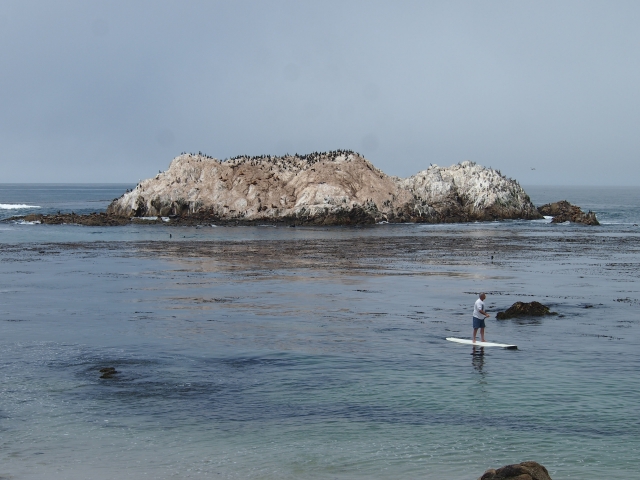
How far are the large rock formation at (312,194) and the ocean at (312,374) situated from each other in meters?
52.8

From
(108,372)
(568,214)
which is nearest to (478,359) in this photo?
(108,372)

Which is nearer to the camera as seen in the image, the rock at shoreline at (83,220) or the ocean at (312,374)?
the ocean at (312,374)

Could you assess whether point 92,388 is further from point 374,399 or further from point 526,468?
point 526,468

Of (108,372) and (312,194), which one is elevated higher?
(312,194)

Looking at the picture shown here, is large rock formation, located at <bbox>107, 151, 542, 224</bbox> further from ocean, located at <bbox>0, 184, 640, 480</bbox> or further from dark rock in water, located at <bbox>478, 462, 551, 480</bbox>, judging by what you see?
dark rock in water, located at <bbox>478, 462, 551, 480</bbox>

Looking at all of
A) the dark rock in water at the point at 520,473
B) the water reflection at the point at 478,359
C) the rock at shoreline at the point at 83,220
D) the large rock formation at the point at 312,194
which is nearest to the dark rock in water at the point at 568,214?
the large rock formation at the point at 312,194

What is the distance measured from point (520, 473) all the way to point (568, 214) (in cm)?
10505

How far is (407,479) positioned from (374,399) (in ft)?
17.8

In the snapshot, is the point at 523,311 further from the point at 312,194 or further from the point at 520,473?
the point at 312,194

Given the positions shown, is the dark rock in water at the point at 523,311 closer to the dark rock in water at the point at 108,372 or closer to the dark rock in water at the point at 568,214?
the dark rock in water at the point at 108,372

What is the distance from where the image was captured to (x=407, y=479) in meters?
14.4

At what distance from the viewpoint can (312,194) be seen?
338 feet

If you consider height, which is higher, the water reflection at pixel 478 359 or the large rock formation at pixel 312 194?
the large rock formation at pixel 312 194

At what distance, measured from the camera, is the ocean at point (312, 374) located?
1566 cm
